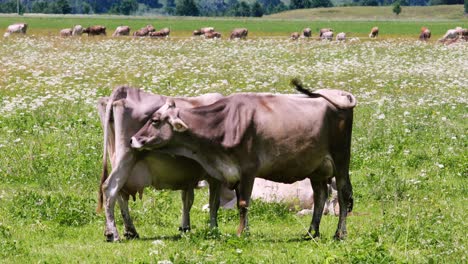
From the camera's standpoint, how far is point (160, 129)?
39.3 ft

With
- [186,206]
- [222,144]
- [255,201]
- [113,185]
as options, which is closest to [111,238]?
[113,185]

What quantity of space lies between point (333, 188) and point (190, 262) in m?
5.76

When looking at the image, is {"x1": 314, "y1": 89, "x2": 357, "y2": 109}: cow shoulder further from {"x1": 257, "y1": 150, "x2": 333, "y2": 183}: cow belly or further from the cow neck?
the cow neck

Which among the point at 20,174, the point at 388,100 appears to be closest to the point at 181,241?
the point at 20,174

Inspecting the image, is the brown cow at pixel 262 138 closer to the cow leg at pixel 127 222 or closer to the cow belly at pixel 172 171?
the cow belly at pixel 172 171

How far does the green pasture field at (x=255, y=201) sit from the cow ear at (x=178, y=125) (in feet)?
4.31

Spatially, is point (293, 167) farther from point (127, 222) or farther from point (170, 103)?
point (127, 222)

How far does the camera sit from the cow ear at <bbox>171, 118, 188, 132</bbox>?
1187cm

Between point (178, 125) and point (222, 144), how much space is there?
636 mm

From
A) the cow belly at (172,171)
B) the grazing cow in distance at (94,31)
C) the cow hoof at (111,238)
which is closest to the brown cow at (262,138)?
the cow belly at (172,171)

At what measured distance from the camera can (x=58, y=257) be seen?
10.8 metres

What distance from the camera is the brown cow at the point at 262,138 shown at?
39.5 feet

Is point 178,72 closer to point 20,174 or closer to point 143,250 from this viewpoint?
point 20,174

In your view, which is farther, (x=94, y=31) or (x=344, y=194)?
(x=94, y=31)
